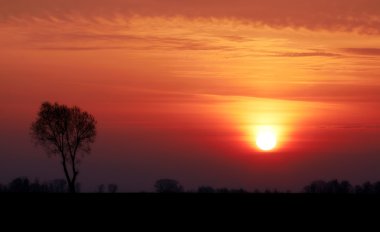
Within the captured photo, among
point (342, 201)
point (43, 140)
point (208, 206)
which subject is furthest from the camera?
point (43, 140)

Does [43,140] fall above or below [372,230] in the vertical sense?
above

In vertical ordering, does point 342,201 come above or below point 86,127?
below

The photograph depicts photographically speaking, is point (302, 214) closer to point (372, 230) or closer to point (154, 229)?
point (372, 230)

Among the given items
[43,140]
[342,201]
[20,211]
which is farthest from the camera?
[43,140]

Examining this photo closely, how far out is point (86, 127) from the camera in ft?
300

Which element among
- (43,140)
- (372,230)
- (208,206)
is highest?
(43,140)

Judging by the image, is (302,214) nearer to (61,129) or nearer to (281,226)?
(281,226)

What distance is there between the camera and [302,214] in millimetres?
37688

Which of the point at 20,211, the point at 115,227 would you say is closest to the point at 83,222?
the point at 115,227

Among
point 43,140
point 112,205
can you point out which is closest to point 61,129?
point 43,140

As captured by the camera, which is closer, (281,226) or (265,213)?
(281,226)

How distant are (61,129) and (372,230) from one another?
6362cm

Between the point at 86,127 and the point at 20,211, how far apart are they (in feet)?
178

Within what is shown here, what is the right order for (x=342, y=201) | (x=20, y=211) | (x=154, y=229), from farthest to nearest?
1. (x=342, y=201)
2. (x=20, y=211)
3. (x=154, y=229)
